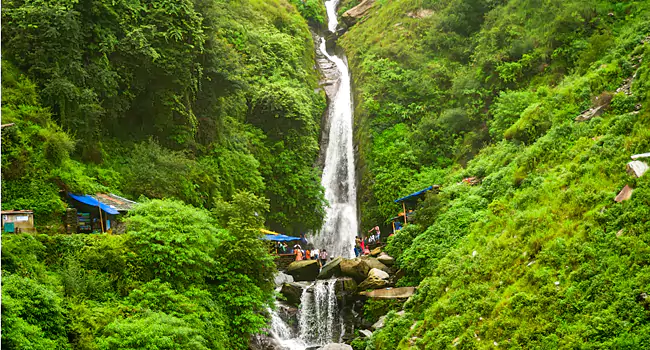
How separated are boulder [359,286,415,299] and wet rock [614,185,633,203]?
944 centimetres

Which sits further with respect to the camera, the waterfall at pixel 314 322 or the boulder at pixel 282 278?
the boulder at pixel 282 278

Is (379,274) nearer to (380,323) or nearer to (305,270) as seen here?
(380,323)

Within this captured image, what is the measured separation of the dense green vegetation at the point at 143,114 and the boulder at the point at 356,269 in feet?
21.9

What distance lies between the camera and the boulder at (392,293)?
78.5ft

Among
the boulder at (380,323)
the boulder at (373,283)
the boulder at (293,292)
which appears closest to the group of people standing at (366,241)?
the boulder at (373,283)

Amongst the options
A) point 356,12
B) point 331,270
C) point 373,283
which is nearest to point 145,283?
point 373,283

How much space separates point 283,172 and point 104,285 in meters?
20.2

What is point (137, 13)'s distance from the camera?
87.6ft

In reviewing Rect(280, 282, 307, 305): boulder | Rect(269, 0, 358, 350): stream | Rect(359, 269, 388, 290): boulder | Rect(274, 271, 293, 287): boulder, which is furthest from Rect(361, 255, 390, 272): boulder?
Rect(274, 271, 293, 287): boulder

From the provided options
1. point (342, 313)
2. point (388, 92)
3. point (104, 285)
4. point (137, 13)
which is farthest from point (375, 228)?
point (104, 285)

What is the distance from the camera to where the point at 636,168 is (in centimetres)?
1669

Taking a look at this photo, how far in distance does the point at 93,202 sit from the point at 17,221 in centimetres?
344

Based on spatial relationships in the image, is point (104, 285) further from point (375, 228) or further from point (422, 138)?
point (422, 138)

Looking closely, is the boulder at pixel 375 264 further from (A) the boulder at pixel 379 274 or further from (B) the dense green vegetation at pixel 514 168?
(B) the dense green vegetation at pixel 514 168
